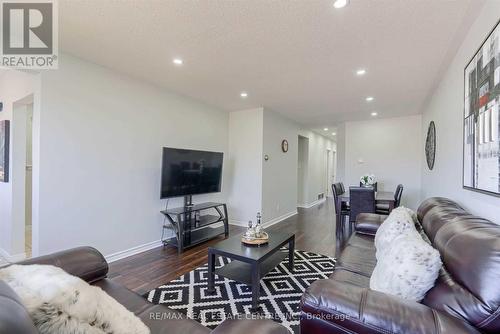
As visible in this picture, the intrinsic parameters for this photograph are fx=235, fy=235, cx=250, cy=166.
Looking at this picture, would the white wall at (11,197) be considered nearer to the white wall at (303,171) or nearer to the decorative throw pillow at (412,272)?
the decorative throw pillow at (412,272)

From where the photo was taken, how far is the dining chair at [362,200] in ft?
12.4

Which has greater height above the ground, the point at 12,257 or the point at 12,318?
the point at 12,318

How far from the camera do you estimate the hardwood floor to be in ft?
8.32

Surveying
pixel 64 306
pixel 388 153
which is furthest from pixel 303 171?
pixel 64 306

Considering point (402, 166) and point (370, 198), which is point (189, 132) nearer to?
point (370, 198)

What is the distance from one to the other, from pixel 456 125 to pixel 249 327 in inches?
108

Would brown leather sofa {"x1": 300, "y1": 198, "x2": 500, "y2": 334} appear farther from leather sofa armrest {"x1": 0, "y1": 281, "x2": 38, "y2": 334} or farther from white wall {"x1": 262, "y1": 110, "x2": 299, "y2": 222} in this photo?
white wall {"x1": 262, "y1": 110, "x2": 299, "y2": 222}

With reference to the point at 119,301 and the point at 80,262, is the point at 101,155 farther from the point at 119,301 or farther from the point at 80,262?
the point at 119,301

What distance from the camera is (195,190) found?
3881mm

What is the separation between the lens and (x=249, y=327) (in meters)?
0.91

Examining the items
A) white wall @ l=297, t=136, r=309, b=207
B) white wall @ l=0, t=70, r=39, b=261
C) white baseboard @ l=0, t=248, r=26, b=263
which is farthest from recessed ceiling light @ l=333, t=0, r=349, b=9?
white wall @ l=297, t=136, r=309, b=207

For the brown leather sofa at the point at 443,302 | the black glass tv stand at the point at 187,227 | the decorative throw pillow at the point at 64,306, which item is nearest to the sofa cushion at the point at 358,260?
the brown leather sofa at the point at 443,302

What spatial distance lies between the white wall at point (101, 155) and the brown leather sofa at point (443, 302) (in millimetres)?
2720

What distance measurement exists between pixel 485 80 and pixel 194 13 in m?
2.16
